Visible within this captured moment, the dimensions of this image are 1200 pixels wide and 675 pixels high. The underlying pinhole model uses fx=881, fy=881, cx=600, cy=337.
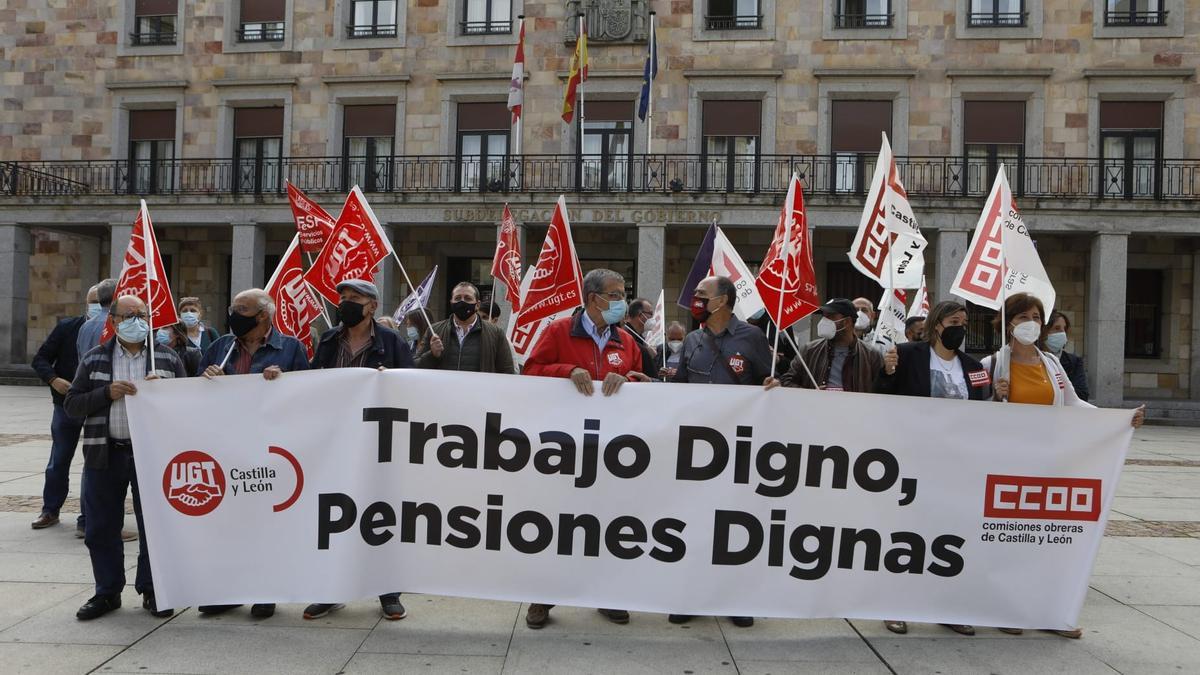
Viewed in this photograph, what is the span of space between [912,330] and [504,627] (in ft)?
20.8

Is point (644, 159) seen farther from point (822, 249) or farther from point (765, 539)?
point (765, 539)

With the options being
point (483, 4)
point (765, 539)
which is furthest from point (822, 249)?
point (765, 539)

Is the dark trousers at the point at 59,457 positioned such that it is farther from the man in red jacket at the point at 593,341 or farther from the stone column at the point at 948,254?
the stone column at the point at 948,254

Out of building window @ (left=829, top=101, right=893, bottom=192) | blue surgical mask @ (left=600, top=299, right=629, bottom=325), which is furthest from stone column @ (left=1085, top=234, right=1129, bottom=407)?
blue surgical mask @ (left=600, top=299, right=629, bottom=325)

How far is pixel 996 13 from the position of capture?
73.7 feet

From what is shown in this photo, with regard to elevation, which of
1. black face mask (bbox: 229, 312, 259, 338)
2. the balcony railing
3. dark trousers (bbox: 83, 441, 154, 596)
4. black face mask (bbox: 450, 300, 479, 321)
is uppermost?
the balcony railing

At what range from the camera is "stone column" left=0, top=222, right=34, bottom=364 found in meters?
24.7

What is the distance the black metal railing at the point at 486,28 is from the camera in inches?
938

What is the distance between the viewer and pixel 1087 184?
21906 mm

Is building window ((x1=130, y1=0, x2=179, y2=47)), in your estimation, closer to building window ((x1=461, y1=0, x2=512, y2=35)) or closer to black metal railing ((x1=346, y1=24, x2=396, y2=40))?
black metal railing ((x1=346, y1=24, x2=396, y2=40))

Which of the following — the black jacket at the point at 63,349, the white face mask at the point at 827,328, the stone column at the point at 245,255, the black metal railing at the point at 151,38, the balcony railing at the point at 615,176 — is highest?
the black metal railing at the point at 151,38

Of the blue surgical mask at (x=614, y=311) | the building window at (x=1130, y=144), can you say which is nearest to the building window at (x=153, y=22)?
the blue surgical mask at (x=614, y=311)

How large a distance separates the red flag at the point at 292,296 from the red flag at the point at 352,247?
8.34 ft

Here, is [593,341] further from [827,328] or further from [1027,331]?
[1027,331]
